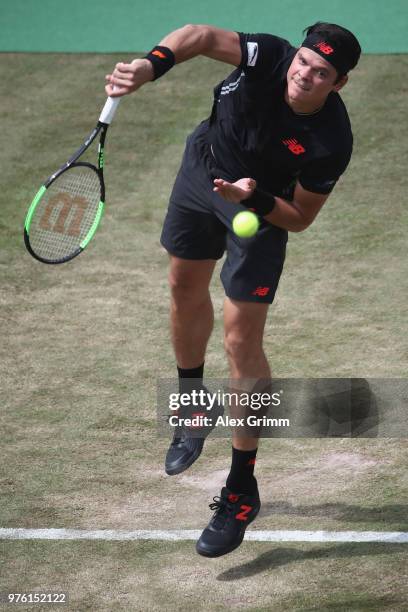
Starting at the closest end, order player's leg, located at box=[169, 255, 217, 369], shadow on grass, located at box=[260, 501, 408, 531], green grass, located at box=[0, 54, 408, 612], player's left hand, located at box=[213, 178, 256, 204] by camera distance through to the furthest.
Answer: player's left hand, located at box=[213, 178, 256, 204], green grass, located at box=[0, 54, 408, 612], shadow on grass, located at box=[260, 501, 408, 531], player's leg, located at box=[169, 255, 217, 369]

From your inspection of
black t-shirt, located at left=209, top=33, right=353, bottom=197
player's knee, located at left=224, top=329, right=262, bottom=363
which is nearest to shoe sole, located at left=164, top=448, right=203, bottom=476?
player's knee, located at left=224, top=329, right=262, bottom=363

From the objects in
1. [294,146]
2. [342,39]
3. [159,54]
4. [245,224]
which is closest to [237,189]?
[245,224]

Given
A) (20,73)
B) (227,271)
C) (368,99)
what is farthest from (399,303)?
(20,73)

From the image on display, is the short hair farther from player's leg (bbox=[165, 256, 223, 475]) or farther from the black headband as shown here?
player's leg (bbox=[165, 256, 223, 475])

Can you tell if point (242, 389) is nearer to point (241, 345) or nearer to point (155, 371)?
point (241, 345)

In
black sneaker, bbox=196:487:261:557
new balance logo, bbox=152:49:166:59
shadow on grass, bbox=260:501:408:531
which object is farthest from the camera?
shadow on grass, bbox=260:501:408:531

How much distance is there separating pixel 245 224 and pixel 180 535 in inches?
62.4

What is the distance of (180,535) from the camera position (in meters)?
5.66

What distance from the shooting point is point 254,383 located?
18.7 ft

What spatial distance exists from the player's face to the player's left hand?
1.51ft

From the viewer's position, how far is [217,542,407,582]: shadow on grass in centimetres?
536

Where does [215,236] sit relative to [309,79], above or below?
below

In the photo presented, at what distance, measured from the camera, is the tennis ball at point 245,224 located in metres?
5.23

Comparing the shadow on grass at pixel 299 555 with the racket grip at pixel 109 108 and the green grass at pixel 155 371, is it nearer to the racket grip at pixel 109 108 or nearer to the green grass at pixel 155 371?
the green grass at pixel 155 371
